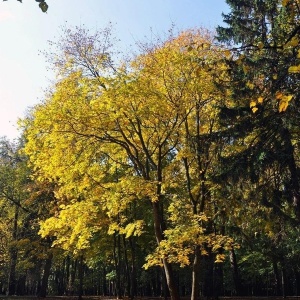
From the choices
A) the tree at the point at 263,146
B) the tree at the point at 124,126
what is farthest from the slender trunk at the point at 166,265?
the tree at the point at 263,146

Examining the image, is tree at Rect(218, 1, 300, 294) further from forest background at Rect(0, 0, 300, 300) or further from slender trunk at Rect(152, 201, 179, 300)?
slender trunk at Rect(152, 201, 179, 300)

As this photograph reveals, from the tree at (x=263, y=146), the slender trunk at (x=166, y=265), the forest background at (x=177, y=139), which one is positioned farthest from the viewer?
the slender trunk at (x=166, y=265)

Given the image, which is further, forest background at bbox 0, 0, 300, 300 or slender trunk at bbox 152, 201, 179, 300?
slender trunk at bbox 152, 201, 179, 300

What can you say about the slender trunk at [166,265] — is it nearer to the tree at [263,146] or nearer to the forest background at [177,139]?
the forest background at [177,139]

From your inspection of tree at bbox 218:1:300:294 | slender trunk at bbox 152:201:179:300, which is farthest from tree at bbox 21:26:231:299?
tree at bbox 218:1:300:294

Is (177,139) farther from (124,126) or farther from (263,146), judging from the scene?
(263,146)

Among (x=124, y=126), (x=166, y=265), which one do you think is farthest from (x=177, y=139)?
(x=166, y=265)

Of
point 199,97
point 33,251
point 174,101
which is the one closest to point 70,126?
point 174,101

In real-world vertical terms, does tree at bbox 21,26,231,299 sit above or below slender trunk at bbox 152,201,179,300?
above

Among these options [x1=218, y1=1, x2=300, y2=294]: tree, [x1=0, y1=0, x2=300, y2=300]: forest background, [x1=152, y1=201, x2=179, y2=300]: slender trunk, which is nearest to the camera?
[x1=218, y1=1, x2=300, y2=294]: tree

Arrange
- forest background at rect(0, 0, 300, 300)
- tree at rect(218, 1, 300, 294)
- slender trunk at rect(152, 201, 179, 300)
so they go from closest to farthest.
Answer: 1. tree at rect(218, 1, 300, 294)
2. forest background at rect(0, 0, 300, 300)
3. slender trunk at rect(152, 201, 179, 300)

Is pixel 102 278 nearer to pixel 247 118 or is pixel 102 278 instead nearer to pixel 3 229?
pixel 3 229

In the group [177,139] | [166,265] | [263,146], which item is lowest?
[166,265]

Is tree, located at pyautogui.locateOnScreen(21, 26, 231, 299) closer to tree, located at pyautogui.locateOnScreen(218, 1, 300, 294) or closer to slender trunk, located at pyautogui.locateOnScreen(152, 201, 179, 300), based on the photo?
slender trunk, located at pyautogui.locateOnScreen(152, 201, 179, 300)
